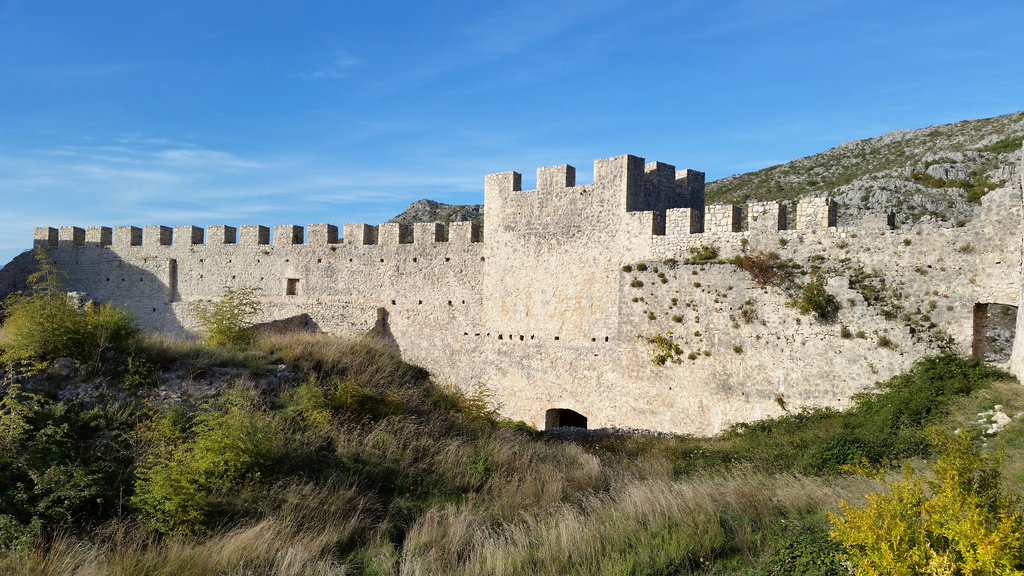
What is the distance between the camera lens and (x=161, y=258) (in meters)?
21.0

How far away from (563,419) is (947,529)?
11979 millimetres

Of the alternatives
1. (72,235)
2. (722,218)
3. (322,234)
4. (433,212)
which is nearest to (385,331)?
(322,234)

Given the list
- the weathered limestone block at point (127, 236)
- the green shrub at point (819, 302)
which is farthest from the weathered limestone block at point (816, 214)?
the weathered limestone block at point (127, 236)

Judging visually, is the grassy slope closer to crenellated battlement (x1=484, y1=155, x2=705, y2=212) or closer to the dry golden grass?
the dry golden grass

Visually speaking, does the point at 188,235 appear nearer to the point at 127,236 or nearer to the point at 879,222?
the point at 127,236

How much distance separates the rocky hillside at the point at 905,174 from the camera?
21.1 metres

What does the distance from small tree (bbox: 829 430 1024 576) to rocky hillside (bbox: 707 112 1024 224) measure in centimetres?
1294

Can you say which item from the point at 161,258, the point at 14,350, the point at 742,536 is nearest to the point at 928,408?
the point at 742,536

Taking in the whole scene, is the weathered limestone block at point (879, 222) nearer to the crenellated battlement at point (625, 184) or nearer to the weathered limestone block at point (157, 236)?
the crenellated battlement at point (625, 184)

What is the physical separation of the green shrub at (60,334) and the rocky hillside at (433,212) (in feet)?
73.4

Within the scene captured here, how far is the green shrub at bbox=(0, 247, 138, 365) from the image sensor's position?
Result: 9.08 meters

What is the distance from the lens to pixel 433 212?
113ft

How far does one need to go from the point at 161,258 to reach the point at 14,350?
12926 millimetres

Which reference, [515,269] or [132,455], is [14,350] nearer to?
[132,455]
